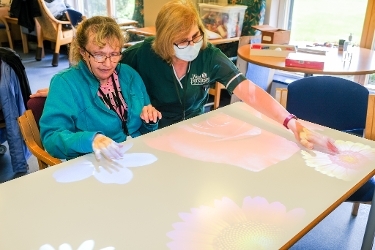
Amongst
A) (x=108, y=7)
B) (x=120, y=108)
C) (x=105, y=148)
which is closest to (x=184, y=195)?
(x=105, y=148)

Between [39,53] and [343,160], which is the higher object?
[343,160]

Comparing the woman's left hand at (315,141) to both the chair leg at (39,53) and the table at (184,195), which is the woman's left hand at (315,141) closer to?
the table at (184,195)

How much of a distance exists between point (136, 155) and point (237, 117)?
0.49 m

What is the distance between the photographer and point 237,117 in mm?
1464

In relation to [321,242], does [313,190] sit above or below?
above

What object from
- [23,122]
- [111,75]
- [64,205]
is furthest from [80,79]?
[64,205]

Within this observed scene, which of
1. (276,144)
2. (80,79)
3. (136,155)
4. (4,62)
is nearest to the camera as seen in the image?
(136,155)

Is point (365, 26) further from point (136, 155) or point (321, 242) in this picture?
point (136, 155)

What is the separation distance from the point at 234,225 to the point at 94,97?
29.6 inches

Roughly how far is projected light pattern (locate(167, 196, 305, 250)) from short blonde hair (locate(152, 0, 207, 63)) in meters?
0.80

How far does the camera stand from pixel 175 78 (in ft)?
5.43

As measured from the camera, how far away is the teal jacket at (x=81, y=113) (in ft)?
3.94

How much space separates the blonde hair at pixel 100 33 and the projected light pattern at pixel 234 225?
2.38ft

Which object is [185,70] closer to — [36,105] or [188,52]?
[188,52]
